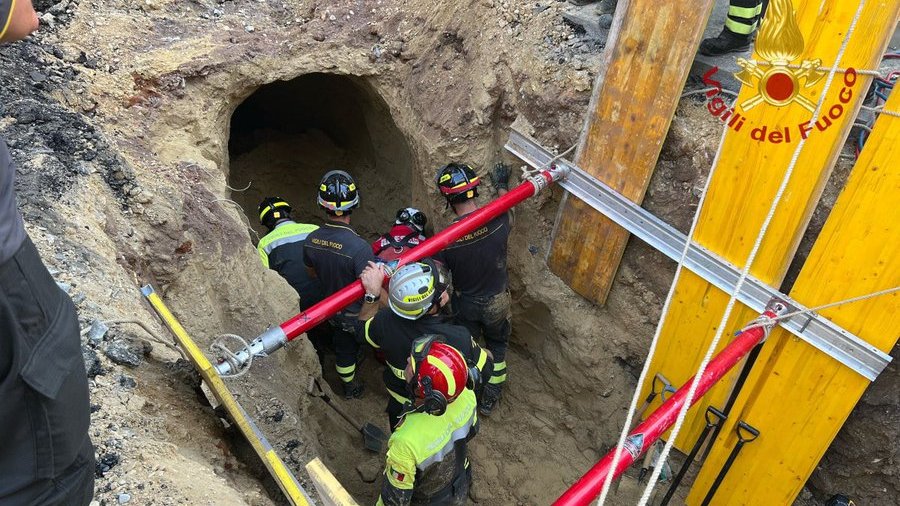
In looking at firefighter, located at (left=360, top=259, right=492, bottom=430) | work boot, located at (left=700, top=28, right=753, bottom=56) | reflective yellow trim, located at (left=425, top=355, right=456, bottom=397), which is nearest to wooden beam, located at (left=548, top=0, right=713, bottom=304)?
work boot, located at (left=700, top=28, right=753, bottom=56)

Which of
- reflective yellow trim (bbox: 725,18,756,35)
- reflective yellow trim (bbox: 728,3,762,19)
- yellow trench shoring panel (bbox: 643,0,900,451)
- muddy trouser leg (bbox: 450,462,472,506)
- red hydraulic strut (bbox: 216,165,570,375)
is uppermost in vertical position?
reflective yellow trim (bbox: 728,3,762,19)

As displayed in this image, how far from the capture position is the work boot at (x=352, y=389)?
572cm

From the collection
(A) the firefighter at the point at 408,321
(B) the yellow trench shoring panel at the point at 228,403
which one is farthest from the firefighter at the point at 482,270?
(B) the yellow trench shoring panel at the point at 228,403

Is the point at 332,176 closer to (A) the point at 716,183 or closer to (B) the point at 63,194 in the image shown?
(B) the point at 63,194

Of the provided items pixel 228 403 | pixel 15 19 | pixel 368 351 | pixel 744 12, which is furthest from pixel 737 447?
pixel 15 19

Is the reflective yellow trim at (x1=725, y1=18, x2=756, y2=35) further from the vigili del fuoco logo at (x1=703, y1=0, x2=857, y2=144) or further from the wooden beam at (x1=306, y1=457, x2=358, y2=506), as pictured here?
the wooden beam at (x1=306, y1=457, x2=358, y2=506)

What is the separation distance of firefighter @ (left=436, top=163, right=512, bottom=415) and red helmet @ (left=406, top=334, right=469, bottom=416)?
1.77 m

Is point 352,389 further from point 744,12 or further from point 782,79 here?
point 744,12

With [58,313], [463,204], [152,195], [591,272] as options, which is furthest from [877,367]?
[152,195]

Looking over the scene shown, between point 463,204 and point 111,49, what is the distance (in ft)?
10.4

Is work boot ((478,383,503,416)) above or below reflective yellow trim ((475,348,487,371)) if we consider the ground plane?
below

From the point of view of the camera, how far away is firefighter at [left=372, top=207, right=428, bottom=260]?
224 inches

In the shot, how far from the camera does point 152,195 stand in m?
4.15

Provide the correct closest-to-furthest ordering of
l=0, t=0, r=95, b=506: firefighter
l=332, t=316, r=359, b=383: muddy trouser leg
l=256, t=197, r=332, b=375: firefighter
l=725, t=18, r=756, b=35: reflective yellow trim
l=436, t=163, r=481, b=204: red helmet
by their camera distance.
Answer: l=0, t=0, r=95, b=506: firefighter
l=725, t=18, r=756, b=35: reflective yellow trim
l=436, t=163, r=481, b=204: red helmet
l=332, t=316, r=359, b=383: muddy trouser leg
l=256, t=197, r=332, b=375: firefighter
